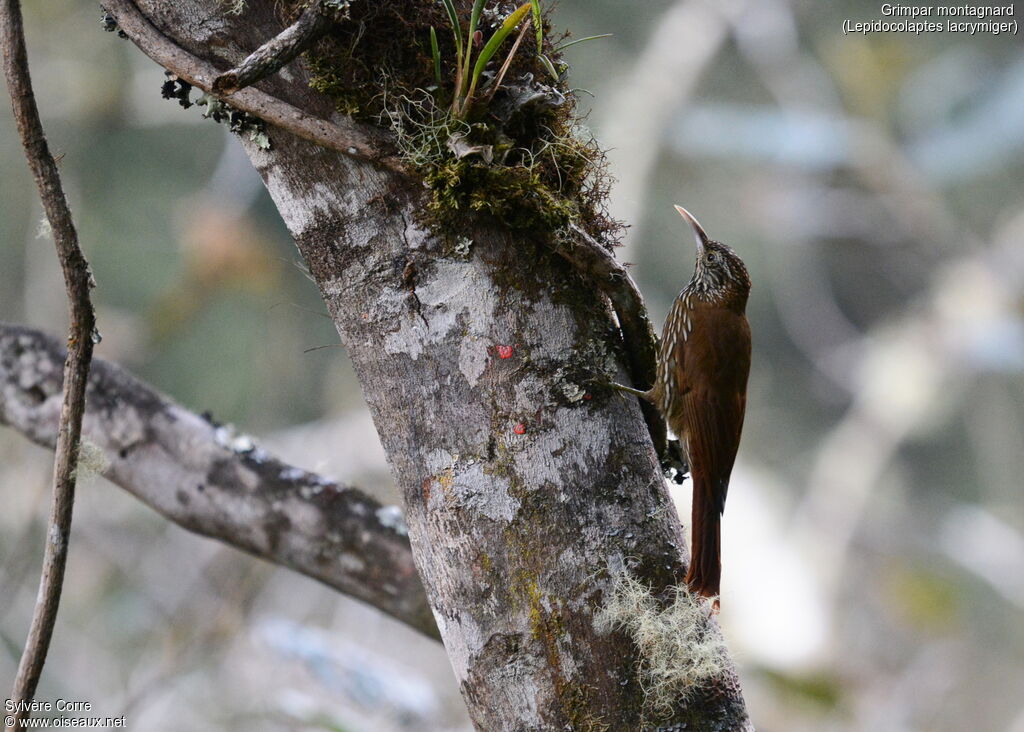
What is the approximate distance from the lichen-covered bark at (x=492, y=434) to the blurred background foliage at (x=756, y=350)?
1307 mm

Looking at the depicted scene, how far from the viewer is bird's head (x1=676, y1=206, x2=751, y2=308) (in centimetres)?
244

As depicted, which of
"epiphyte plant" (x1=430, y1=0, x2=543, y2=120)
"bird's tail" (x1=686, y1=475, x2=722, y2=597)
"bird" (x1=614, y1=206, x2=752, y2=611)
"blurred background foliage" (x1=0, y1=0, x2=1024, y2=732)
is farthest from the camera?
"blurred background foliage" (x1=0, y1=0, x2=1024, y2=732)

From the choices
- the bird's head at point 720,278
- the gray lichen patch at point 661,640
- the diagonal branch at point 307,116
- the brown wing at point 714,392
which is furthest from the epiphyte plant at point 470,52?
the bird's head at point 720,278

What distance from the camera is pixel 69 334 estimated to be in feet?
4.72

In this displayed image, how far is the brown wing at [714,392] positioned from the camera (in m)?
A: 2.03

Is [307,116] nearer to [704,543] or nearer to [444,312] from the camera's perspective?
[444,312]

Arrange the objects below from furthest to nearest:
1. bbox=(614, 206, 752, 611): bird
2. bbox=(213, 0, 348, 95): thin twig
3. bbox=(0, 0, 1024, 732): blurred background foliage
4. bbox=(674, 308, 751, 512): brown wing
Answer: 1. bbox=(0, 0, 1024, 732): blurred background foliage
2. bbox=(674, 308, 751, 512): brown wing
3. bbox=(614, 206, 752, 611): bird
4. bbox=(213, 0, 348, 95): thin twig

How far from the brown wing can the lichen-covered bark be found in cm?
69

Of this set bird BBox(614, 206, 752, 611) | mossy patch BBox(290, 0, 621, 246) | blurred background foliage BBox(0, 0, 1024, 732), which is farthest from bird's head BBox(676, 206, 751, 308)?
blurred background foliage BBox(0, 0, 1024, 732)

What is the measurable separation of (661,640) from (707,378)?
1.04 m

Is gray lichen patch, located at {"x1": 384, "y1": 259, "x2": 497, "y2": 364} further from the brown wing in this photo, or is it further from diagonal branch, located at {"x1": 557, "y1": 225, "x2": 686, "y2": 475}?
the brown wing

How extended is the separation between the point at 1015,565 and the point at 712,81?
7327 mm

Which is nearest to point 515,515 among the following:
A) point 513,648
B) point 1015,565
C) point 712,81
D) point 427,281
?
point 513,648

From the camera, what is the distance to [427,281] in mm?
1314
